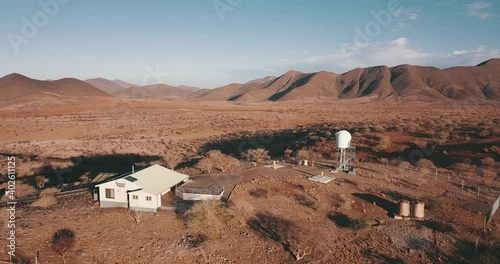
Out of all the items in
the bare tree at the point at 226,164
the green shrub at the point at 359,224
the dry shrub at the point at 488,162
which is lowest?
the green shrub at the point at 359,224

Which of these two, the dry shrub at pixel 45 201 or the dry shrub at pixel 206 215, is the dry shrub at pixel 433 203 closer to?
the dry shrub at pixel 206 215

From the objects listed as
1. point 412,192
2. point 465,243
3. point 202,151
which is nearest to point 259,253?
point 465,243

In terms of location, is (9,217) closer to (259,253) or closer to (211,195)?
(211,195)

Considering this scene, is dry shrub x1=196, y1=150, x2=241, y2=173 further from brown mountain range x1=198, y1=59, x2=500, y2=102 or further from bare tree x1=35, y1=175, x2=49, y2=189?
brown mountain range x1=198, y1=59, x2=500, y2=102

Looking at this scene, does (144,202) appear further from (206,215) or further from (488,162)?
(488,162)

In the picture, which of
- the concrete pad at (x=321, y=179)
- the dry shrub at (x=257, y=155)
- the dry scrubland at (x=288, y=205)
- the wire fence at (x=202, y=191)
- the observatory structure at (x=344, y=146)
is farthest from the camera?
the dry shrub at (x=257, y=155)

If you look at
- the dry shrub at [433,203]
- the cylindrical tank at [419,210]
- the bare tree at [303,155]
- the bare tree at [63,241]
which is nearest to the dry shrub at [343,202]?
the cylindrical tank at [419,210]

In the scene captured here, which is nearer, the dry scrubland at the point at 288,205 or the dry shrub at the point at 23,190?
the dry scrubland at the point at 288,205
